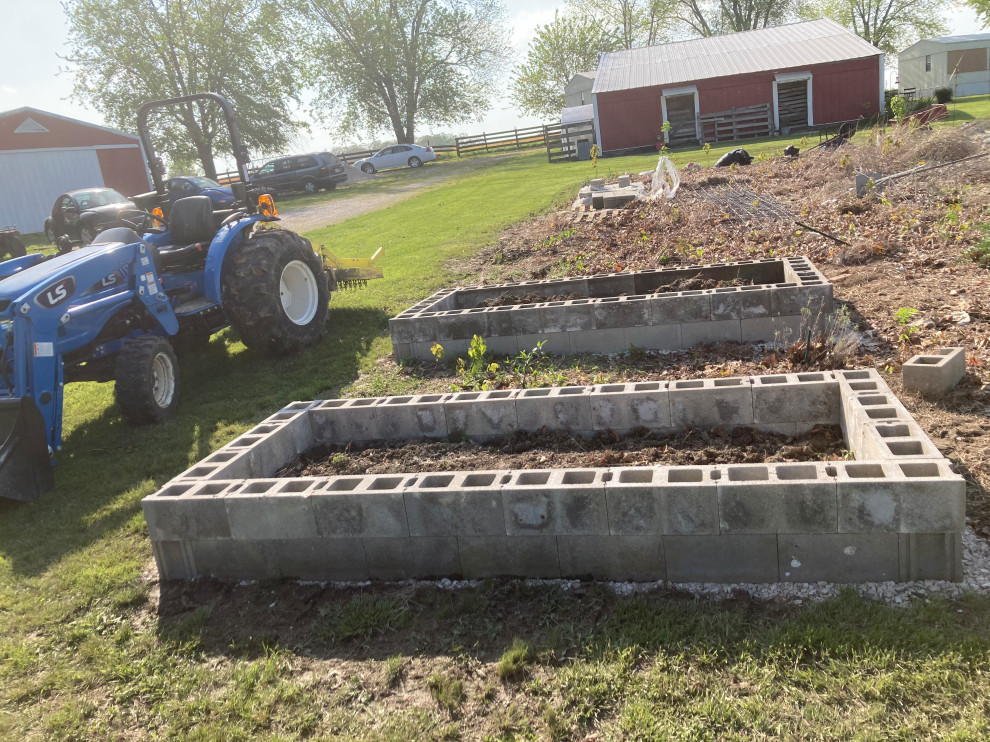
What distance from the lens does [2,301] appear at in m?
5.44

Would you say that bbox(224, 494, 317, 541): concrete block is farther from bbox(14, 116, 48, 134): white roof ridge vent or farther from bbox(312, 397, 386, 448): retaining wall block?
bbox(14, 116, 48, 134): white roof ridge vent

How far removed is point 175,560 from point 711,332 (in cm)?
433

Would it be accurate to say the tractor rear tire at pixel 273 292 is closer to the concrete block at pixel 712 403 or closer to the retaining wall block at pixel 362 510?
the retaining wall block at pixel 362 510

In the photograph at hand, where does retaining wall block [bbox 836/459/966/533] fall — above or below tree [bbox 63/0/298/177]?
below

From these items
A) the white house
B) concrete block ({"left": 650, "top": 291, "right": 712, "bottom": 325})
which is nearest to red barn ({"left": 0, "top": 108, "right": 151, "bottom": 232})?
concrete block ({"left": 650, "top": 291, "right": 712, "bottom": 325})

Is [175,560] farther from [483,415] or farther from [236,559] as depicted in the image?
[483,415]

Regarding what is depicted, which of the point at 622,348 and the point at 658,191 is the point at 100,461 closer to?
the point at 622,348

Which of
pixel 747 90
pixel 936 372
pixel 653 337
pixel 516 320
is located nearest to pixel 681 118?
pixel 747 90

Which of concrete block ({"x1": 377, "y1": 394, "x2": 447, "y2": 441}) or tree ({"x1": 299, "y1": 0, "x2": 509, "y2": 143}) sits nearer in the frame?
concrete block ({"x1": 377, "y1": 394, "x2": 447, "y2": 441})

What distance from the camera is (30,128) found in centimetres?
2723

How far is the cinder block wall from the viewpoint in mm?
3006

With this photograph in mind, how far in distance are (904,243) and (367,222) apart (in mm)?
13593

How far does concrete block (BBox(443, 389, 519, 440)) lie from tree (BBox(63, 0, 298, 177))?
34.7m

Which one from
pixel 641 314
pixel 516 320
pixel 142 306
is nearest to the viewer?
pixel 641 314
